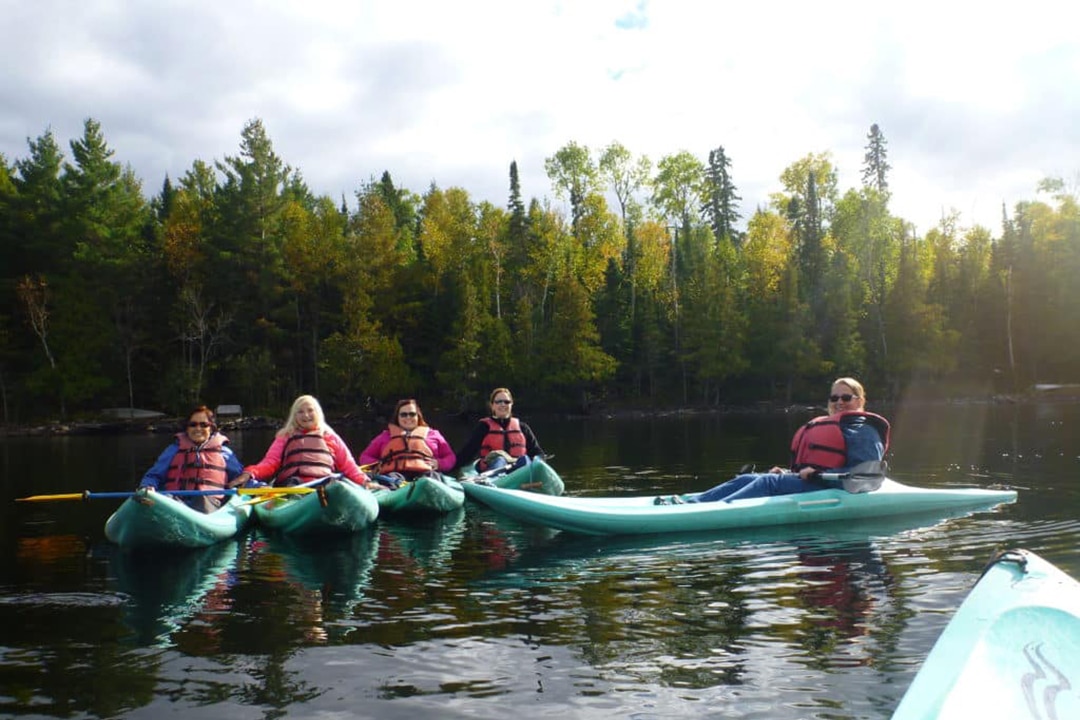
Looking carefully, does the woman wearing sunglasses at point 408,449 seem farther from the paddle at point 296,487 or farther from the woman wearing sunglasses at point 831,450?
the woman wearing sunglasses at point 831,450

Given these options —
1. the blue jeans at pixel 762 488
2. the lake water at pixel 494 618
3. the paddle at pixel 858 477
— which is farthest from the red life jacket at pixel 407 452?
the paddle at pixel 858 477

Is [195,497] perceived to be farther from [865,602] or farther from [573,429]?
[573,429]

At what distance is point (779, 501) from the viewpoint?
342 inches

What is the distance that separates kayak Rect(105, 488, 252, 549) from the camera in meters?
7.77

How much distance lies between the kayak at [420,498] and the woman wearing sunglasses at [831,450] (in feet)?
8.60

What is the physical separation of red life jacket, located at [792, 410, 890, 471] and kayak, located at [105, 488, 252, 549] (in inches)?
235

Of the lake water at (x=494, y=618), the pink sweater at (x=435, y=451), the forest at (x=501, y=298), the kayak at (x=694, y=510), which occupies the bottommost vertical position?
the lake water at (x=494, y=618)

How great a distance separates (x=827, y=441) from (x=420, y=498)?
4.53 metres

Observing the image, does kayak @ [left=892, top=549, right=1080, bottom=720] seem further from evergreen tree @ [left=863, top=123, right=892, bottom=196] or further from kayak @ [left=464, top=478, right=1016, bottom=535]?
evergreen tree @ [left=863, top=123, right=892, bottom=196]

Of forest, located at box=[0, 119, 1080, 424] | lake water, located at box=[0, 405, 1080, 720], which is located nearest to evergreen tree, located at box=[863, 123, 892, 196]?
forest, located at box=[0, 119, 1080, 424]

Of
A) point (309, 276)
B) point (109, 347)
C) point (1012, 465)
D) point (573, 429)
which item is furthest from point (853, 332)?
point (109, 347)

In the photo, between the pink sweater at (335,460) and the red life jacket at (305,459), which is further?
the red life jacket at (305,459)

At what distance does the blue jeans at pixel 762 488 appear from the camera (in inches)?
350

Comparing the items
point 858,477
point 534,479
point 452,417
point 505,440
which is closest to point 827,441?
point 858,477
